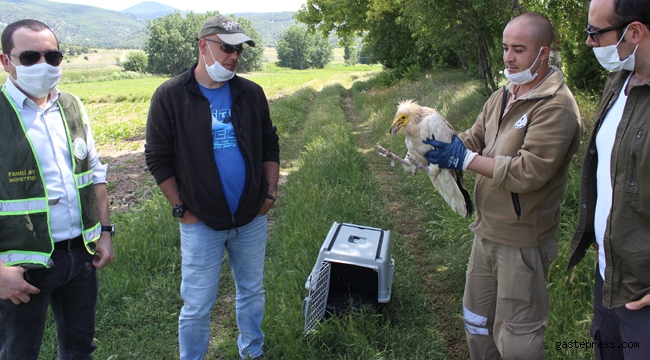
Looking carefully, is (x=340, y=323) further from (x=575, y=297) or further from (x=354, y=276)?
(x=575, y=297)

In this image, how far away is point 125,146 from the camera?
12352 millimetres

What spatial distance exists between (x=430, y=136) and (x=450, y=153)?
26 centimetres

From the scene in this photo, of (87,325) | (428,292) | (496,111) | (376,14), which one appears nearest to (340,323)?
(428,292)

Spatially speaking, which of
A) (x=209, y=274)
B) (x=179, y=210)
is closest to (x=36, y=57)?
(x=179, y=210)

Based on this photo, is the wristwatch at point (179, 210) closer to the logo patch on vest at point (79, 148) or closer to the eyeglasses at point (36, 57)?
the logo patch on vest at point (79, 148)

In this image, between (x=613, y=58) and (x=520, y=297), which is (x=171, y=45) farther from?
(x=613, y=58)

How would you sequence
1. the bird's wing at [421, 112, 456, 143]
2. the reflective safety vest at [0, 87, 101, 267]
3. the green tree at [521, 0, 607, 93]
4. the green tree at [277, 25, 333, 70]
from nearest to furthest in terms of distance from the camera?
the reflective safety vest at [0, 87, 101, 267] → the bird's wing at [421, 112, 456, 143] → the green tree at [521, 0, 607, 93] → the green tree at [277, 25, 333, 70]

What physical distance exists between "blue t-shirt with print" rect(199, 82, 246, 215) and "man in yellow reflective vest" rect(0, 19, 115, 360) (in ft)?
2.53

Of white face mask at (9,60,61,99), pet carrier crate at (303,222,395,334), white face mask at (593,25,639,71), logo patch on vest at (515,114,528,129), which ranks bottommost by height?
pet carrier crate at (303,222,395,334)

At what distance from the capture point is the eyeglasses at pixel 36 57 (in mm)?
2195

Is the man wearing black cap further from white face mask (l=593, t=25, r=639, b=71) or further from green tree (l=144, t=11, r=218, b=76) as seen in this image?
green tree (l=144, t=11, r=218, b=76)

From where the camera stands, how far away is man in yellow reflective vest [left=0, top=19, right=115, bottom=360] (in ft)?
6.81

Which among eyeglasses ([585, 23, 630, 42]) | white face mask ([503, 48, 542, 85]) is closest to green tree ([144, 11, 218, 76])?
white face mask ([503, 48, 542, 85])

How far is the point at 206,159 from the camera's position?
8.58 feet
